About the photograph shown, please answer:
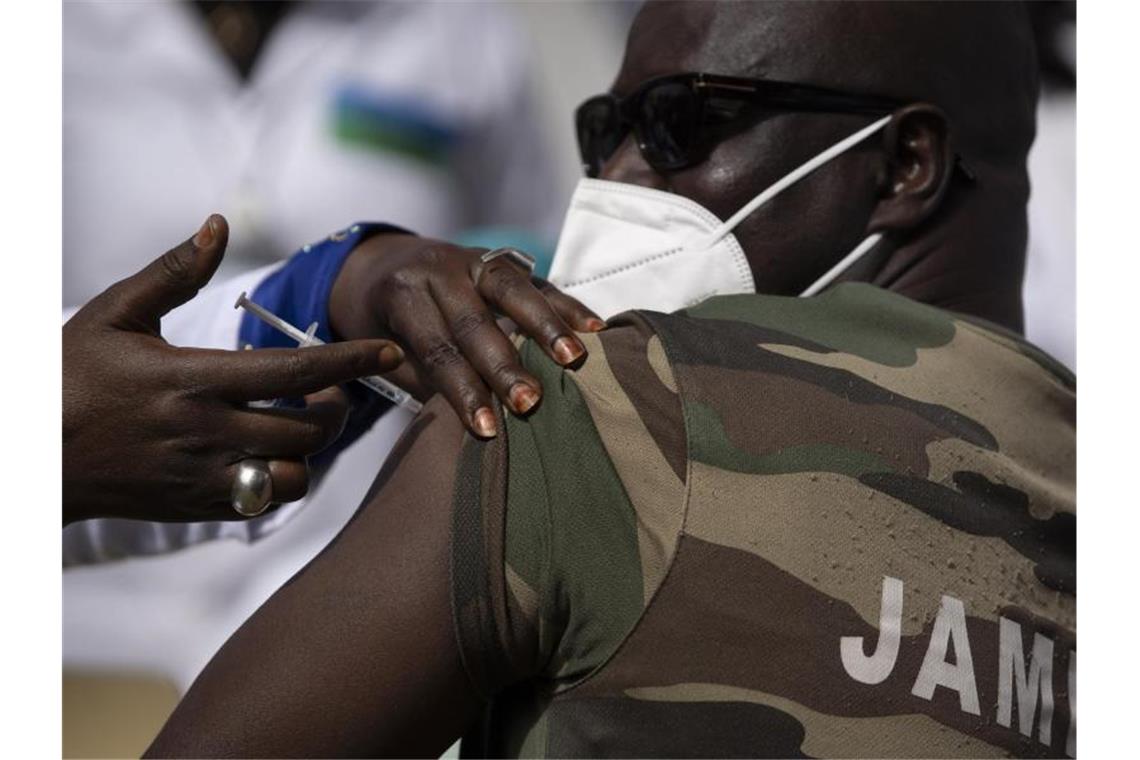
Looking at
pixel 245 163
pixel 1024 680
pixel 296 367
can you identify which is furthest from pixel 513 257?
pixel 245 163

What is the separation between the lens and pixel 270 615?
4.39 ft

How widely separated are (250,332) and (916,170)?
3.10 feet

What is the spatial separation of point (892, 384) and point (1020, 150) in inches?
30.4

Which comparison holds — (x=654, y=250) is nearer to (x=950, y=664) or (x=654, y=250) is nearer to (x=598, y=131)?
(x=598, y=131)

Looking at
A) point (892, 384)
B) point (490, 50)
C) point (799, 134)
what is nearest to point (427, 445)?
point (892, 384)

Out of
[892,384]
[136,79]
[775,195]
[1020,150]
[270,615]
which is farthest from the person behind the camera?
[136,79]

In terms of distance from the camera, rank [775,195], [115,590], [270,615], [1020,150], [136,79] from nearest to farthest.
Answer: [270,615]
[775,195]
[1020,150]
[115,590]
[136,79]

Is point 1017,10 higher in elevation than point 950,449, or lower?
higher

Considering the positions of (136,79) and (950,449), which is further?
(136,79)

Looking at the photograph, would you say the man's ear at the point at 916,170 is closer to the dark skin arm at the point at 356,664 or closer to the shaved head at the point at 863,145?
the shaved head at the point at 863,145

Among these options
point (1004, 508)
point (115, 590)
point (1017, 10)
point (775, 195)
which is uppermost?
point (1017, 10)

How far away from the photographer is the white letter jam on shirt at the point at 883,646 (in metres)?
1.30

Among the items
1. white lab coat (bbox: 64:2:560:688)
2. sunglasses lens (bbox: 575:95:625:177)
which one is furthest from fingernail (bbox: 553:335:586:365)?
white lab coat (bbox: 64:2:560:688)

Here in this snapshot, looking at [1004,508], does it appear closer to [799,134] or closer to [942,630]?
[942,630]
